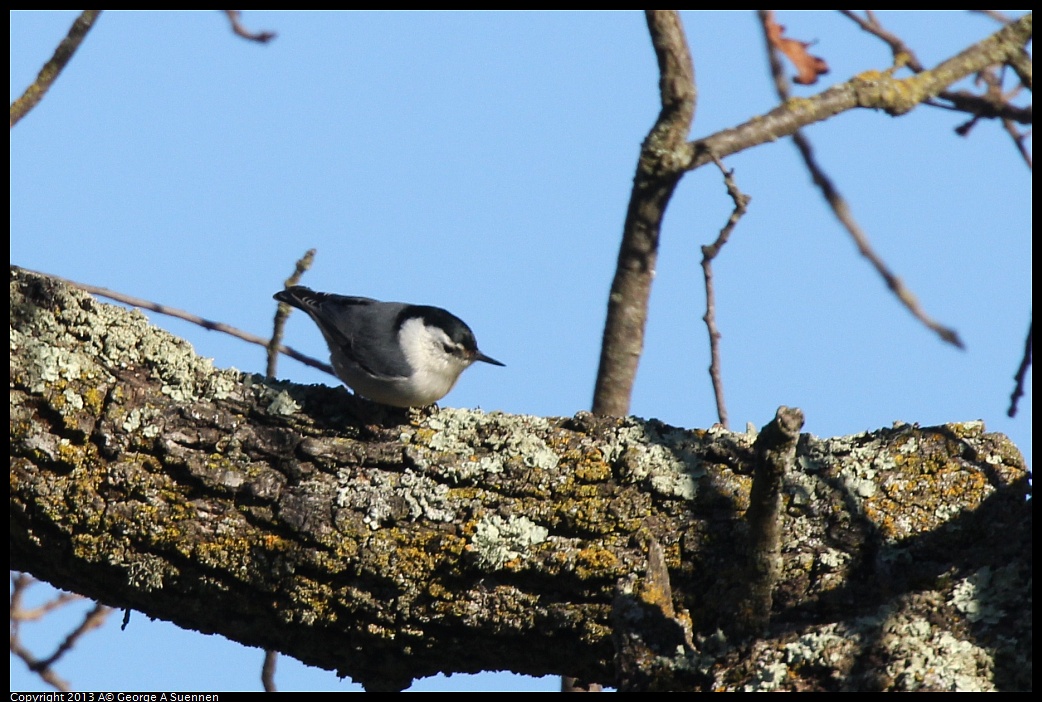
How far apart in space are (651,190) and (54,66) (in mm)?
1577

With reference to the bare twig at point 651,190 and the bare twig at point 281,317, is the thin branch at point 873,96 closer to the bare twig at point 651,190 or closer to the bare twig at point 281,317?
the bare twig at point 651,190

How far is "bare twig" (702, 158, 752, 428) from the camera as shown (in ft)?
8.45

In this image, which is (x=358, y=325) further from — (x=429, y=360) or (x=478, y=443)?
(x=478, y=443)

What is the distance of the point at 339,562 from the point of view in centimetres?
220

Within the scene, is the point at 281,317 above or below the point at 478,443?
above

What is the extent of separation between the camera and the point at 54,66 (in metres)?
2.66

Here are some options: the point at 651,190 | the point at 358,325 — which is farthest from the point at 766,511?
the point at 358,325

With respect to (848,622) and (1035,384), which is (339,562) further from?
(1035,384)

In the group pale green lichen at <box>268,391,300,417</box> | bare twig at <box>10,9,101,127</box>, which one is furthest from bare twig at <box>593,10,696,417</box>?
bare twig at <box>10,9,101,127</box>

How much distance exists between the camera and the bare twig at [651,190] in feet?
8.94

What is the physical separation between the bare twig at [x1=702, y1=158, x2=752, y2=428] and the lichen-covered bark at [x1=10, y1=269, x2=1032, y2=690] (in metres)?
0.48

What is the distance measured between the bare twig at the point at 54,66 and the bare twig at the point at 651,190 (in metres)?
1.49

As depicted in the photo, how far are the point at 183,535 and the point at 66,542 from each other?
0.85 feet

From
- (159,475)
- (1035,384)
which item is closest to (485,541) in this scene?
(159,475)
